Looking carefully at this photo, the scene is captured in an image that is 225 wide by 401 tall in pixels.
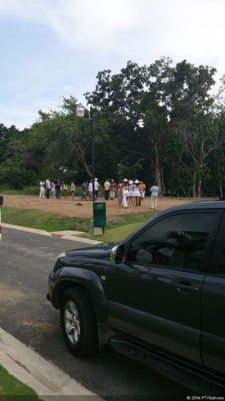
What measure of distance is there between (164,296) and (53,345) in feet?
6.98

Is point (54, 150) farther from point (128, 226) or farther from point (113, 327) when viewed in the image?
point (113, 327)

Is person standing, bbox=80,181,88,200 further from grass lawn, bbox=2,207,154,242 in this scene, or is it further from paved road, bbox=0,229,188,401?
paved road, bbox=0,229,188,401

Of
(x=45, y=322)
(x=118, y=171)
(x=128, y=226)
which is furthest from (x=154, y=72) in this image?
(x=45, y=322)

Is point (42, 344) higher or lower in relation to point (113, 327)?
lower

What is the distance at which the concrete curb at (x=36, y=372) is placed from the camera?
4406 millimetres

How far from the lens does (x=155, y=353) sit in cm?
430

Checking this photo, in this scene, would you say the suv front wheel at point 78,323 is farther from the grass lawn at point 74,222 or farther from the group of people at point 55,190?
the group of people at point 55,190

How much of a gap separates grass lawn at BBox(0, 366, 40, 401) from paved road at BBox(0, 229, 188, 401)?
27.7 inches

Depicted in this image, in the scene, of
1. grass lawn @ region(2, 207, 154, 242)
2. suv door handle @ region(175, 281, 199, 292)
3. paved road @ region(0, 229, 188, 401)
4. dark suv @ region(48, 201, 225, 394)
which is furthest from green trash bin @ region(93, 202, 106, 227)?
suv door handle @ region(175, 281, 199, 292)

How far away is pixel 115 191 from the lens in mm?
39844

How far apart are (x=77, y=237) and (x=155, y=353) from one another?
14303 millimetres

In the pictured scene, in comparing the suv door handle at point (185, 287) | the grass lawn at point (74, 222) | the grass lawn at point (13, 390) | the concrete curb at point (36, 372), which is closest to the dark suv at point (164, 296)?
the suv door handle at point (185, 287)

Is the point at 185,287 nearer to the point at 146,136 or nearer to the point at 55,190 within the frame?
the point at 55,190

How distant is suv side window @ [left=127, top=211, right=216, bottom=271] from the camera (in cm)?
404
